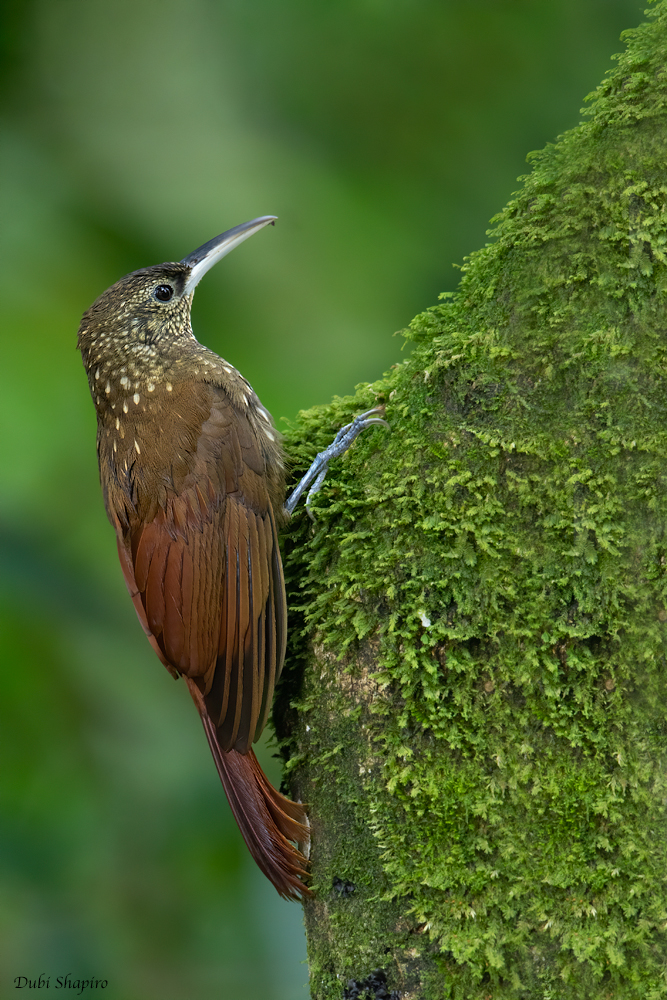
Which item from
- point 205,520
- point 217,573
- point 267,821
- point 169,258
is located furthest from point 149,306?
point 267,821

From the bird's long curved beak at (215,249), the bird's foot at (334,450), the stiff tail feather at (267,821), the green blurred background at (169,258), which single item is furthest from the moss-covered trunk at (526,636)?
the green blurred background at (169,258)

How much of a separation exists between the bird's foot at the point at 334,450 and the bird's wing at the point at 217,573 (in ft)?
0.38

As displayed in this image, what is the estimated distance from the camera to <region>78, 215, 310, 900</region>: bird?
5.69ft

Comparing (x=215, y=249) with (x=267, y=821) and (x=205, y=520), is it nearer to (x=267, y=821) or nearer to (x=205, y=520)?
(x=205, y=520)

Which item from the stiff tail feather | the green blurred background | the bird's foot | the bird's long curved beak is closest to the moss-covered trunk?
the stiff tail feather

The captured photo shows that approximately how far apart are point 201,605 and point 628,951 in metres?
1.11

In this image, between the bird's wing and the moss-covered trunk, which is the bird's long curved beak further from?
the moss-covered trunk

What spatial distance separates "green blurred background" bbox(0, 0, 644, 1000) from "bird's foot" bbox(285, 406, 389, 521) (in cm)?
72

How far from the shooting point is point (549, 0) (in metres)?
2.93

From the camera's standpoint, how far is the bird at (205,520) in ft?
5.69

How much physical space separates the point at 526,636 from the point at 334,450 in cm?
63

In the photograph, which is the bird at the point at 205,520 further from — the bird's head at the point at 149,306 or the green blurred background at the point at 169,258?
the green blurred background at the point at 169,258

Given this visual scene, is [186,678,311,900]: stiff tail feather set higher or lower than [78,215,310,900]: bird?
lower

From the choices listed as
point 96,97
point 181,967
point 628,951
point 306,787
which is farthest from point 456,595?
point 96,97
